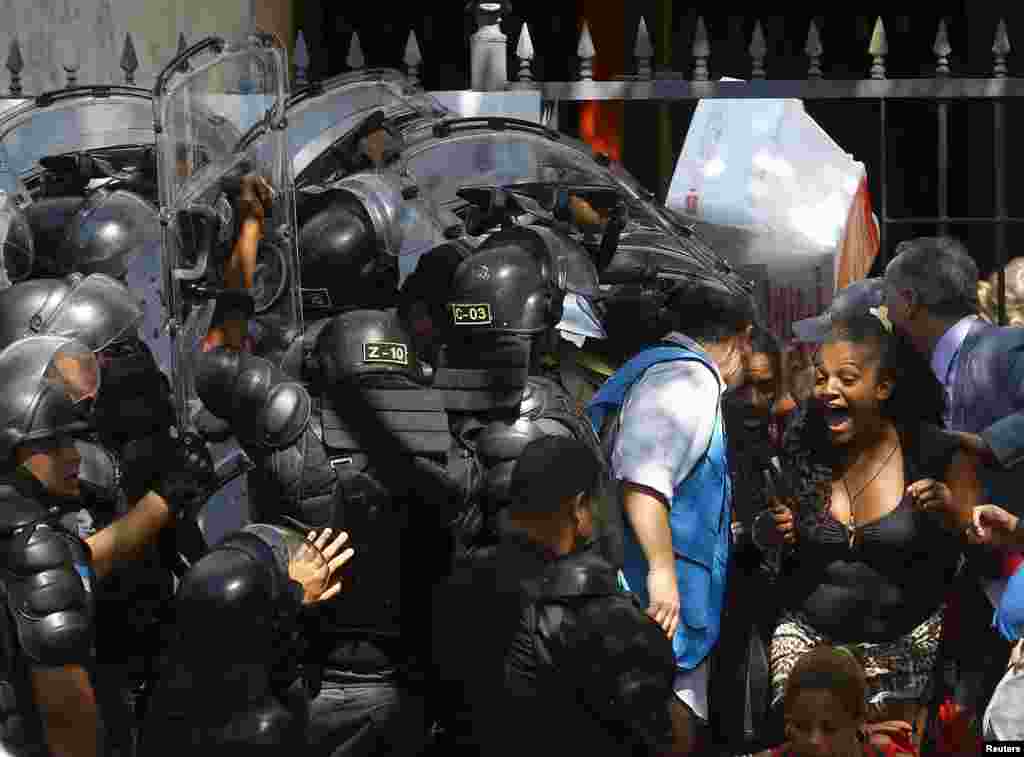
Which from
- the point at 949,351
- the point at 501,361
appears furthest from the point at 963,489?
the point at 501,361

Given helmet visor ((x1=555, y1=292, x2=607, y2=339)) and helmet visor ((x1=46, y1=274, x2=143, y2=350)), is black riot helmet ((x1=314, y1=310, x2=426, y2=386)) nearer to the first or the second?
helmet visor ((x1=46, y1=274, x2=143, y2=350))

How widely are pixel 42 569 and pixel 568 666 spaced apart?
1159mm

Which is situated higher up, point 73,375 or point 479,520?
point 73,375

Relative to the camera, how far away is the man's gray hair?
5.79 meters

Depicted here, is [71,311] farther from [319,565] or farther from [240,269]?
[319,565]

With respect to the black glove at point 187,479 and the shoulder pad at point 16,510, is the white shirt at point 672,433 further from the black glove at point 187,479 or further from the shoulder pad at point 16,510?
the shoulder pad at point 16,510

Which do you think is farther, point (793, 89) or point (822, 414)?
point (793, 89)

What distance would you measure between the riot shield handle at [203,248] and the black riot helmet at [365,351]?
Result: 53 cm

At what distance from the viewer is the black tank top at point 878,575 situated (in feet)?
16.1

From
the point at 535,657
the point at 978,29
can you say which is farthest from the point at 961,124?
the point at 535,657

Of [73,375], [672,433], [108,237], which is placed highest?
[108,237]

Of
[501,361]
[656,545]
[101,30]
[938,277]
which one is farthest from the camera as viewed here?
[101,30]

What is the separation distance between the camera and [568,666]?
4012 mm

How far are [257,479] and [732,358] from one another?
1376 mm
